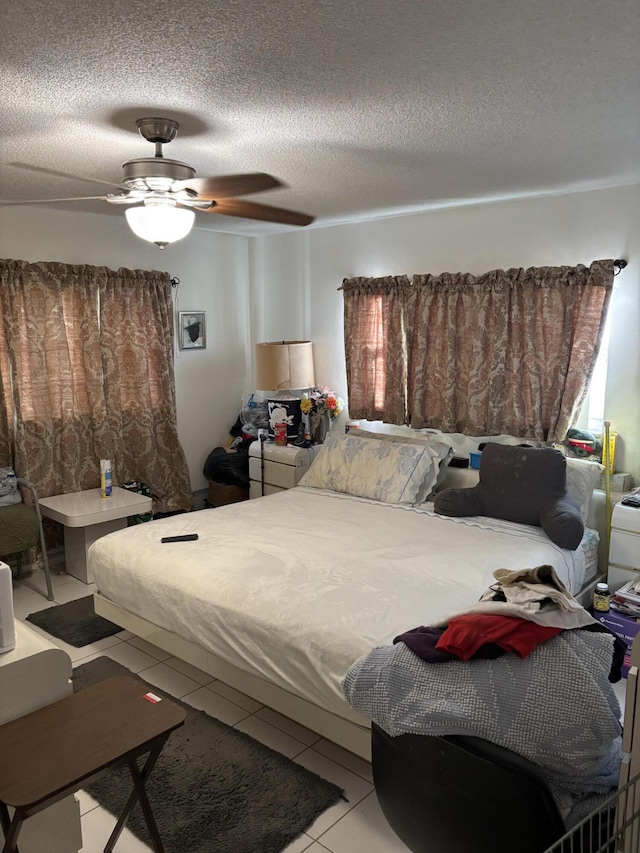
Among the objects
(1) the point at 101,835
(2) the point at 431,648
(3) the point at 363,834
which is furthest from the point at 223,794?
(2) the point at 431,648

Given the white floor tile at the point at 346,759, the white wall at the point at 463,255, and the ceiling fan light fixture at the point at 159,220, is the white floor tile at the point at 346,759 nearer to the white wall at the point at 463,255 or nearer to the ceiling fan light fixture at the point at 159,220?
the ceiling fan light fixture at the point at 159,220

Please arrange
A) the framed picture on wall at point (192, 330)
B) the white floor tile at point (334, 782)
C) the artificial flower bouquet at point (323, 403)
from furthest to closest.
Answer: the framed picture on wall at point (192, 330) < the artificial flower bouquet at point (323, 403) < the white floor tile at point (334, 782)

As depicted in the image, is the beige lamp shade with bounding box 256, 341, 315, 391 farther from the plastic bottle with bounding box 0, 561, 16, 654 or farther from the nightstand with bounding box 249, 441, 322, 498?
the plastic bottle with bounding box 0, 561, 16, 654

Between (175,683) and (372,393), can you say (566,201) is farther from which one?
(175,683)

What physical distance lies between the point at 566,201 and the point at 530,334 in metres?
0.80

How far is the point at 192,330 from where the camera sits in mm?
5418

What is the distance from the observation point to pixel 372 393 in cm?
494

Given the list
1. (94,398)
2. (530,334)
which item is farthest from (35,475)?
(530,334)

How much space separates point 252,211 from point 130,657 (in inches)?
90.6

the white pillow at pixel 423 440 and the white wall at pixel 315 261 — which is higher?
the white wall at pixel 315 261

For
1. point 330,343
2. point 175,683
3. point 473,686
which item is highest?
point 330,343

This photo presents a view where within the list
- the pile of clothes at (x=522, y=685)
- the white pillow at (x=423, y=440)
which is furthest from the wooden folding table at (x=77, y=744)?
the white pillow at (x=423, y=440)

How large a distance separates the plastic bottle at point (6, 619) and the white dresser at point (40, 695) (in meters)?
0.03

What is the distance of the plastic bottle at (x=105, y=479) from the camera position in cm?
448
